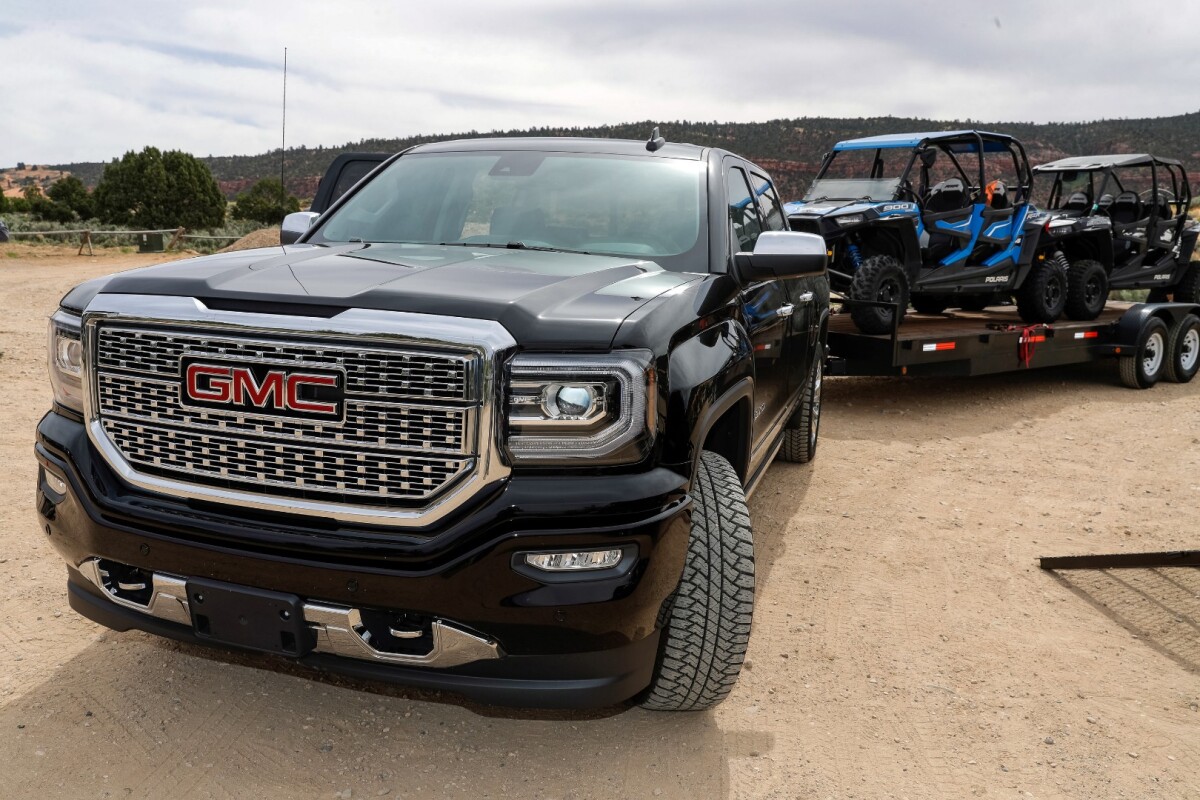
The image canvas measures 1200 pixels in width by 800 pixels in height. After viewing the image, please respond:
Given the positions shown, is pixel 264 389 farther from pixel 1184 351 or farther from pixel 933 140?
pixel 1184 351

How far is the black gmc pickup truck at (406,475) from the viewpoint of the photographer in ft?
8.20

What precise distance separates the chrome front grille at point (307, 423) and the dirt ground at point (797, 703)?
932 mm

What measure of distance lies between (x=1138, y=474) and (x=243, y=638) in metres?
6.62

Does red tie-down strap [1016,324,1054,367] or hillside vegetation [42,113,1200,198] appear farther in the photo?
hillside vegetation [42,113,1200,198]

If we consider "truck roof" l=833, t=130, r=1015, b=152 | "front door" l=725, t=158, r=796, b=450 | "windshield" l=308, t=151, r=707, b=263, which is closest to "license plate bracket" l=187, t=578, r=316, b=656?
"windshield" l=308, t=151, r=707, b=263

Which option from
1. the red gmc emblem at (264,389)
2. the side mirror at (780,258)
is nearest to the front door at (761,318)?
the side mirror at (780,258)

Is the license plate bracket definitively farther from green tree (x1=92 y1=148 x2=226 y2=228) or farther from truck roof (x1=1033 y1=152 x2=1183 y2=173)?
green tree (x1=92 y1=148 x2=226 y2=228)

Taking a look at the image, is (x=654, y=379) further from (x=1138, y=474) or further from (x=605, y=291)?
(x=1138, y=474)

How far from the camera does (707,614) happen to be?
301 cm

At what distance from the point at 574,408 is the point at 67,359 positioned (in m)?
1.60

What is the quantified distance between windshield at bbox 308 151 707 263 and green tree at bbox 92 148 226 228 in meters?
65.3

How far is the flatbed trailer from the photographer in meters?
8.49

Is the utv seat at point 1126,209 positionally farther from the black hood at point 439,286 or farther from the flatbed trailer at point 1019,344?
the black hood at point 439,286

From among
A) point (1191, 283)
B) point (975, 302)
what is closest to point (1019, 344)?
point (975, 302)
